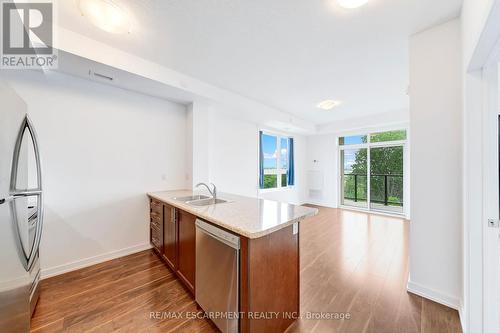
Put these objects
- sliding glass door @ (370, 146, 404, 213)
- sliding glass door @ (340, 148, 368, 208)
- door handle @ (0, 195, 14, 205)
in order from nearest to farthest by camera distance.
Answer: door handle @ (0, 195, 14, 205)
sliding glass door @ (370, 146, 404, 213)
sliding glass door @ (340, 148, 368, 208)

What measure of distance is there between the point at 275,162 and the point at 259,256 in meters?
4.54

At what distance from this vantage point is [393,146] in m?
5.12

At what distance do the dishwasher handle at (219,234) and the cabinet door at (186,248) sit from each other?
232 mm

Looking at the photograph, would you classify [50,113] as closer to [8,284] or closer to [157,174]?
[157,174]

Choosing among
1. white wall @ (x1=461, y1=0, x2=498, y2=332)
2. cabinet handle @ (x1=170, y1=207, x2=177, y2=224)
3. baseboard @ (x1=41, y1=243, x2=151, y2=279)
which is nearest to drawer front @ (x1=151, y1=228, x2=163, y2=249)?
baseboard @ (x1=41, y1=243, x2=151, y2=279)

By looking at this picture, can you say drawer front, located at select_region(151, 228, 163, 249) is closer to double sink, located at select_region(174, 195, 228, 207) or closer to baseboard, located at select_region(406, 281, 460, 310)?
double sink, located at select_region(174, 195, 228, 207)

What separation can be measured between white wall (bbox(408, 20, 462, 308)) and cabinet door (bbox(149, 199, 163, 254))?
298cm

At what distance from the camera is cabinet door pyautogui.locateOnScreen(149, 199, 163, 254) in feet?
8.57

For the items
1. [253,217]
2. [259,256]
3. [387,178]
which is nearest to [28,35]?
[253,217]

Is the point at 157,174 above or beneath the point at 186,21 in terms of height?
beneath

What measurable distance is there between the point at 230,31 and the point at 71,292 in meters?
3.20

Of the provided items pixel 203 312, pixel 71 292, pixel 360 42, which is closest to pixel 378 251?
pixel 203 312

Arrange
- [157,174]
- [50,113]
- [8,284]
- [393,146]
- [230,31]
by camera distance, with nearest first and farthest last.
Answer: [8,284], [230,31], [50,113], [157,174], [393,146]

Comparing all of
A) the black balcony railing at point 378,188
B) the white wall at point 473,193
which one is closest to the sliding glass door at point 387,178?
the black balcony railing at point 378,188
